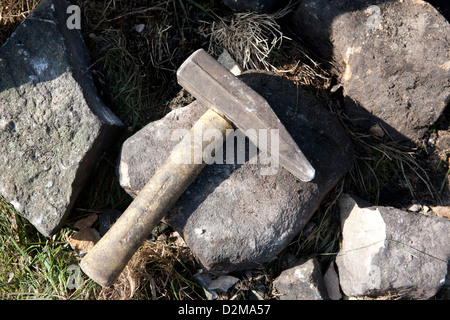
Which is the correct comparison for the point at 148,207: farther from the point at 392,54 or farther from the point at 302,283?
the point at 392,54

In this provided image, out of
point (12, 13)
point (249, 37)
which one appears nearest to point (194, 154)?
point (249, 37)

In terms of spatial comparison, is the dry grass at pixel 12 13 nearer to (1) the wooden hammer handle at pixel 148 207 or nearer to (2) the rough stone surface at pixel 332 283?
(1) the wooden hammer handle at pixel 148 207

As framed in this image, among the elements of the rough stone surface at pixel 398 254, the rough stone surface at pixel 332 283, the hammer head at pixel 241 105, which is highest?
the hammer head at pixel 241 105

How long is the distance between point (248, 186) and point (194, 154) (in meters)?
0.46

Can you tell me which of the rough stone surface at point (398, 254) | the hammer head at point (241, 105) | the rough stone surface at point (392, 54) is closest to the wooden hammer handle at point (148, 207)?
the hammer head at point (241, 105)

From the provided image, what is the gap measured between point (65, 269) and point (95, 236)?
0.98 ft

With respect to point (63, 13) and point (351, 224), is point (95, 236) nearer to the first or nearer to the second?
point (63, 13)

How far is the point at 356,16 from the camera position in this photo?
9.57 ft

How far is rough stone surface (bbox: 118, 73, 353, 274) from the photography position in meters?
2.69

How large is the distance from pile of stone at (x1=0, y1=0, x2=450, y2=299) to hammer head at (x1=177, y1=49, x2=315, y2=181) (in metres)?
0.32

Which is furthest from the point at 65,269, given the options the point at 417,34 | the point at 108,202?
the point at 417,34

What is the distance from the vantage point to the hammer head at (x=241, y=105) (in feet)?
8.04

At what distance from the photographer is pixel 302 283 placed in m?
2.80

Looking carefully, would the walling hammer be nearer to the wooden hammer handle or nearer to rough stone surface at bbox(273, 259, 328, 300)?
the wooden hammer handle
